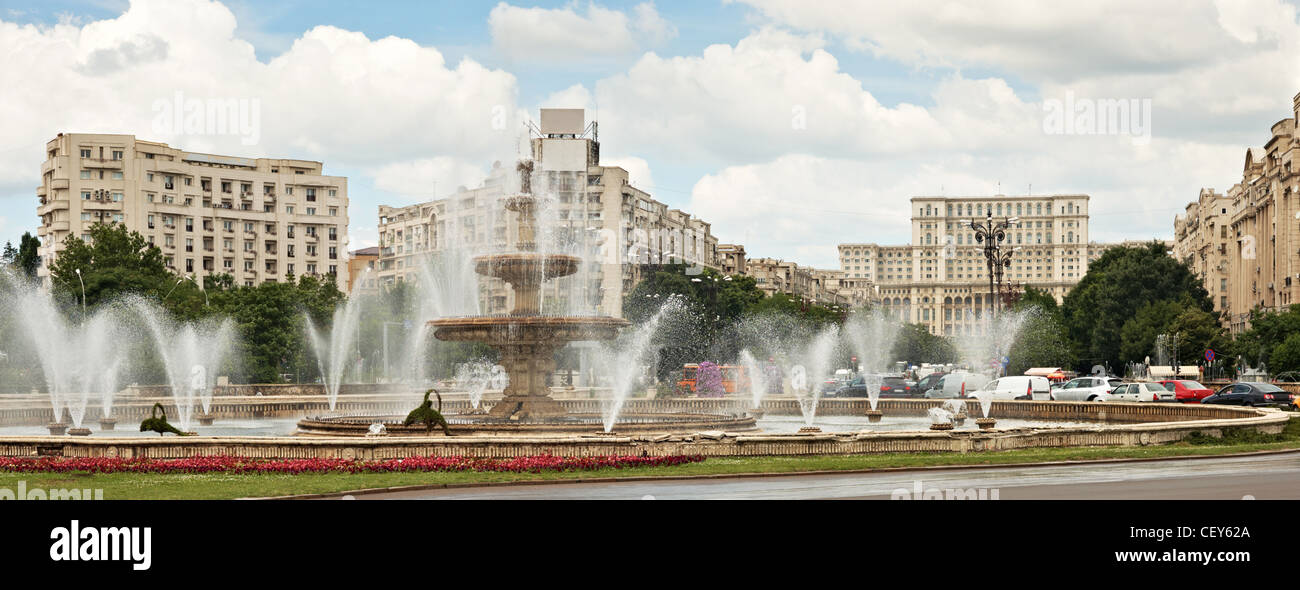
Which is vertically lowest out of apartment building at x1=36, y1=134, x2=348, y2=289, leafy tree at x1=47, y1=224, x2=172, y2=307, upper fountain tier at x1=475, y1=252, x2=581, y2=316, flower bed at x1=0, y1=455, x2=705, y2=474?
flower bed at x1=0, y1=455, x2=705, y2=474

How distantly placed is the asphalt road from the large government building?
74.6 metres

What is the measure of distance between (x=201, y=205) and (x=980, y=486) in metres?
117

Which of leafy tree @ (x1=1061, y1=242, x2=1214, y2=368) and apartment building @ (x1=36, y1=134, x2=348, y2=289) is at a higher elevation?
apartment building @ (x1=36, y1=134, x2=348, y2=289)

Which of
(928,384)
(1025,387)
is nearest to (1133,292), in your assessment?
(928,384)

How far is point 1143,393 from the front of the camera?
40594 mm

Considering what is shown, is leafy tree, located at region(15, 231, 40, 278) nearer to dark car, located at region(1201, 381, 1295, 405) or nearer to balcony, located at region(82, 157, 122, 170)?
balcony, located at region(82, 157, 122, 170)

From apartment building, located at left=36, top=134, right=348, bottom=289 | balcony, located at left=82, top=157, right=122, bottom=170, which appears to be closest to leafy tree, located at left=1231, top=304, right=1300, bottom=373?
apartment building, located at left=36, top=134, right=348, bottom=289

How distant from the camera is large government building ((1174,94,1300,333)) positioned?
9075cm

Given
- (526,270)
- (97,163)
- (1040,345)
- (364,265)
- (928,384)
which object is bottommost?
(928,384)

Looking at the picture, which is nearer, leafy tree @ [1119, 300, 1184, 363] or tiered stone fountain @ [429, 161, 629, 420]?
tiered stone fountain @ [429, 161, 629, 420]

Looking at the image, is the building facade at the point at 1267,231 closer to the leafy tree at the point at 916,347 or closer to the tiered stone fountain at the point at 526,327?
the leafy tree at the point at 916,347

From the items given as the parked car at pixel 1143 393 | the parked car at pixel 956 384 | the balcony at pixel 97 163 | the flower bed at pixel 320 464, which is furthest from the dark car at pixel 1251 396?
the balcony at pixel 97 163

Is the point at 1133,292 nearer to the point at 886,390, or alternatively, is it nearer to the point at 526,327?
the point at 886,390

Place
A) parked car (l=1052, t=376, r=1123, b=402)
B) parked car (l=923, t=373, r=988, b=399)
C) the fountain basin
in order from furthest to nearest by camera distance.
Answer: parked car (l=923, t=373, r=988, b=399) → parked car (l=1052, t=376, r=1123, b=402) → the fountain basin
